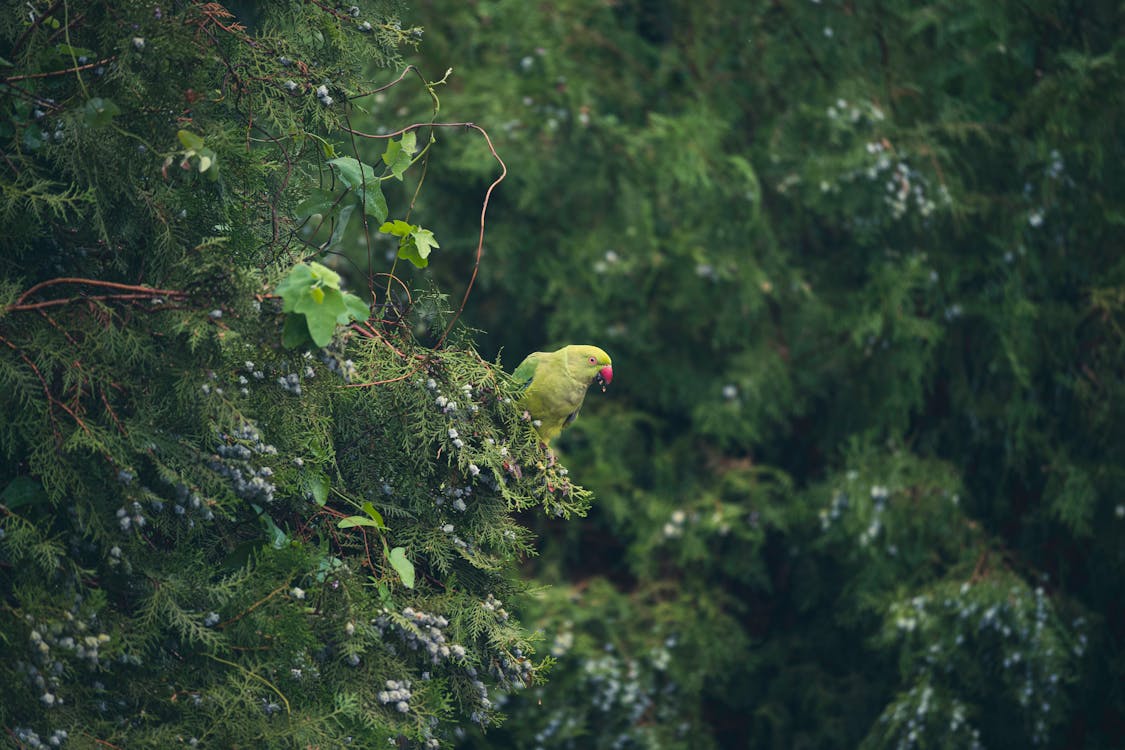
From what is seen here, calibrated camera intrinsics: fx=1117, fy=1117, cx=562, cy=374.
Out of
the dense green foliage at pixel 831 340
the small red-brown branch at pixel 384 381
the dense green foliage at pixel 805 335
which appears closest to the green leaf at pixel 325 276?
the small red-brown branch at pixel 384 381

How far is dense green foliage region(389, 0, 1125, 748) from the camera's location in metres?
6.91

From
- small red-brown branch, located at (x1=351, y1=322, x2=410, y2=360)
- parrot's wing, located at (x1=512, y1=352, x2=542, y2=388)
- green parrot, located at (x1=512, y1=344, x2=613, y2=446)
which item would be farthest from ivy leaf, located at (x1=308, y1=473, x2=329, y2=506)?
parrot's wing, located at (x1=512, y1=352, x2=542, y2=388)

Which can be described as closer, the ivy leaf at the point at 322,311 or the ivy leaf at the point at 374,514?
the ivy leaf at the point at 322,311

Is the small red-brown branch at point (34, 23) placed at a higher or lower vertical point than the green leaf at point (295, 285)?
higher

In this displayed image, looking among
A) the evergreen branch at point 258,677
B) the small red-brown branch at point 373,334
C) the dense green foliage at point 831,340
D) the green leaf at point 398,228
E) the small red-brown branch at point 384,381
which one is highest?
the green leaf at point 398,228

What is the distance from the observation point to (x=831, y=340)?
7438 millimetres

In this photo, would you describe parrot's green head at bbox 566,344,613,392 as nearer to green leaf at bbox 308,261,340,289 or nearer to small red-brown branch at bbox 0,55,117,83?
green leaf at bbox 308,261,340,289

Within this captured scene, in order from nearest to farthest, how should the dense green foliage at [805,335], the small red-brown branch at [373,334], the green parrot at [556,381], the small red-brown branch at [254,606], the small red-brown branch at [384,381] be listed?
the small red-brown branch at [254,606] < the small red-brown branch at [384,381] < the small red-brown branch at [373,334] < the green parrot at [556,381] < the dense green foliage at [805,335]

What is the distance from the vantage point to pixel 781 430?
8.09 metres

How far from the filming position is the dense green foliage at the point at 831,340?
6.91 metres

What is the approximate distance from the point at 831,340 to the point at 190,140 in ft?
18.3

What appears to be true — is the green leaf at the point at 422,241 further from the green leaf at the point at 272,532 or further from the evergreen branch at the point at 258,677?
the evergreen branch at the point at 258,677

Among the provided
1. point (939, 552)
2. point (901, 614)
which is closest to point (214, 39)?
point (901, 614)

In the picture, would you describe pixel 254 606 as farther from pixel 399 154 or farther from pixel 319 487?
pixel 399 154
